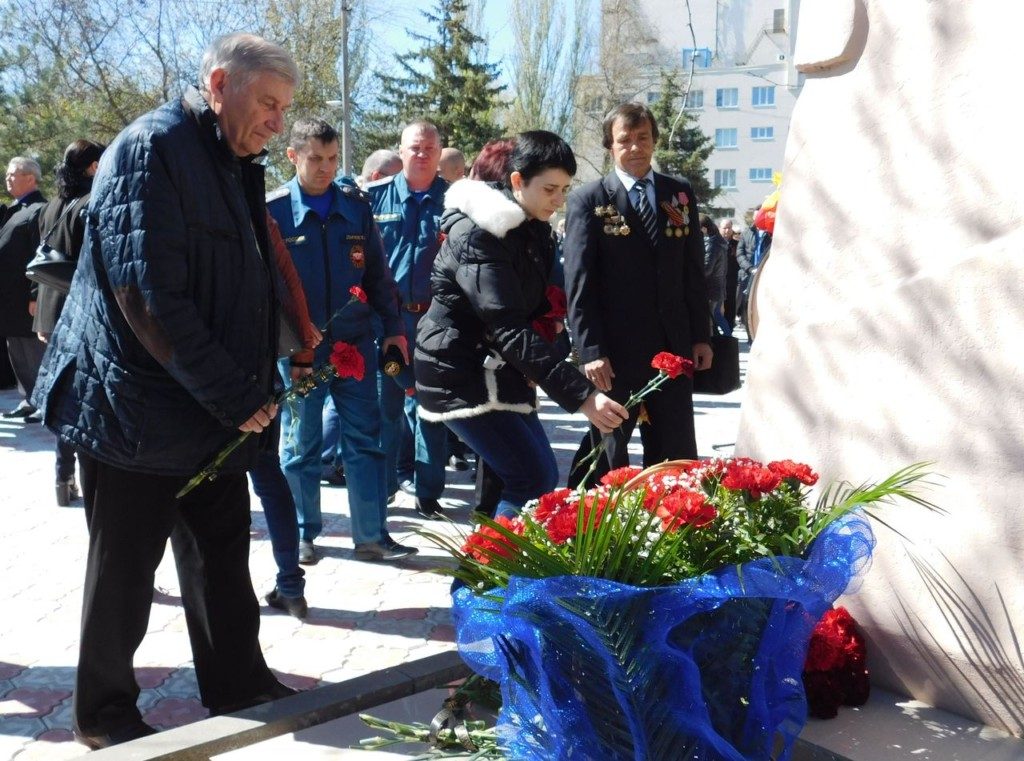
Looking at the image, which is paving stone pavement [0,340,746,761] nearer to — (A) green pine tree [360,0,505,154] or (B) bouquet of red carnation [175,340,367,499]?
(B) bouquet of red carnation [175,340,367,499]

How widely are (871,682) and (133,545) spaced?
1992 millimetres

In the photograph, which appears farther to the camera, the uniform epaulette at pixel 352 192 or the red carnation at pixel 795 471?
the uniform epaulette at pixel 352 192

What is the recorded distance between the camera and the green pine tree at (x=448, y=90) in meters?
38.9

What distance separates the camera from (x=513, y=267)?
12.8 feet

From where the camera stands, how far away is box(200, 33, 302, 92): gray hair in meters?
2.99

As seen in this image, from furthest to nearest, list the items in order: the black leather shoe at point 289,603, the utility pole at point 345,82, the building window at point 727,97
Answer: the building window at point 727,97 → the utility pole at point 345,82 → the black leather shoe at point 289,603

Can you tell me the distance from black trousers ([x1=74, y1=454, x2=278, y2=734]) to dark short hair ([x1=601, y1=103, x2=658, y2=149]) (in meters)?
2.53

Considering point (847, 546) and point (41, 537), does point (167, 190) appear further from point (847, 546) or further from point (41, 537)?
point (41, 537)

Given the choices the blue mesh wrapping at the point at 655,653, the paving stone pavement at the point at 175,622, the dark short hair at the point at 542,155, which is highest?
the dark short hair at the point at 542,155

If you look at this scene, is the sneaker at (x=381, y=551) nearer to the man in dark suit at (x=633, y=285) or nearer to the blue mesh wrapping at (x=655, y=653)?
the man in dark suit at (x=633, y=285)

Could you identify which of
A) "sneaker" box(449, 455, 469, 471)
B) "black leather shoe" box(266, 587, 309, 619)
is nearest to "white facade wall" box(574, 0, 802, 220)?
"sneaker" box(449, 455, 469, 471)

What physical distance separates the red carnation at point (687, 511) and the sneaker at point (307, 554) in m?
3.12

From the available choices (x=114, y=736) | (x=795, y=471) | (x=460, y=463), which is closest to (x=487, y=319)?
(x=795, y=471)

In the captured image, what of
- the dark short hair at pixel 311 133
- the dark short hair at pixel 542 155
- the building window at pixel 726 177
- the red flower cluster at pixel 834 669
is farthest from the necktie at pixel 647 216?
the building window at pixel 726 177
